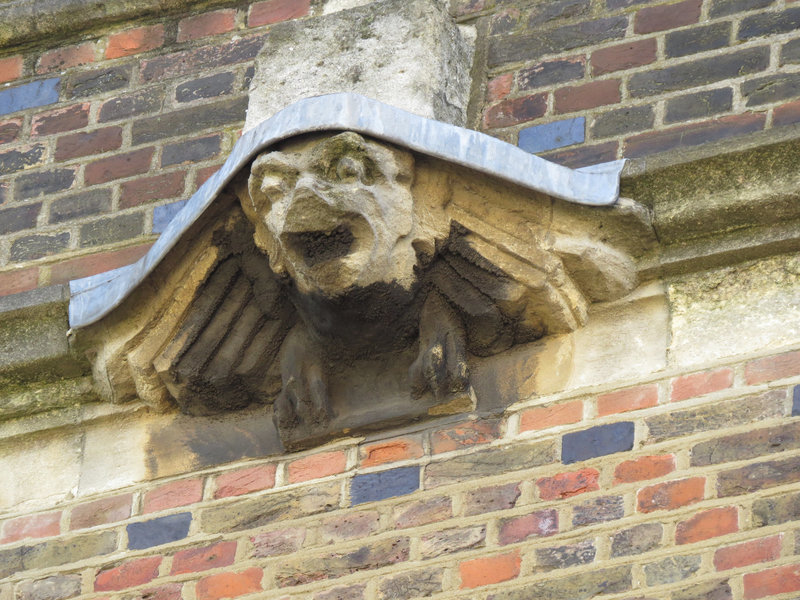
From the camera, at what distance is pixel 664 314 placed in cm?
441

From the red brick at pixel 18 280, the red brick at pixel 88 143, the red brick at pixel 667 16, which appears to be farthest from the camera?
the red brick at pixel 88 143

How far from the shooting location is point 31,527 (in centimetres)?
462

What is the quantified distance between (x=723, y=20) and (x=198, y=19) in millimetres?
1532

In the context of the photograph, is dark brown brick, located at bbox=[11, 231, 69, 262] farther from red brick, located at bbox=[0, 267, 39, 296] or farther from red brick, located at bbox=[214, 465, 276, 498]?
red brick, located at bbox=[214, 465, 276, 498]

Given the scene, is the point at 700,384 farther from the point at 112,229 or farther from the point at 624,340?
the point at 112,229

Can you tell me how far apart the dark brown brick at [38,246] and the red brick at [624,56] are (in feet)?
4.70

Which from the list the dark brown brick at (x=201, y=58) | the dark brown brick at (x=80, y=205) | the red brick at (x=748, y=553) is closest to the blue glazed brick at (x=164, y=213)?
the dark brown brick at (x=80, y=205)

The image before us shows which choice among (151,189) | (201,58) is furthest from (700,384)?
(201,58)

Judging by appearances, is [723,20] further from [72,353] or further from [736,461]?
[72,353]

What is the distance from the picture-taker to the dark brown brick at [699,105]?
4.75 metres

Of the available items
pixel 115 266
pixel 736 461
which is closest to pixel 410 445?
pixel 736 461

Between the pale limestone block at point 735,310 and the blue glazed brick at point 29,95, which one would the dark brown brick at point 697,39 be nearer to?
the pale limestone block at point 735,310

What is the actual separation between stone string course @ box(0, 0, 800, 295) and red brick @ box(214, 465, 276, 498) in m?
0.83

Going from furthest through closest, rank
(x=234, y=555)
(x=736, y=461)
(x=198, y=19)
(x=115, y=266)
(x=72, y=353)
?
(x=198, y=19), (x=115, y=266), (x=72, y=353), (x=234, y=555), (x=736, y=461)
